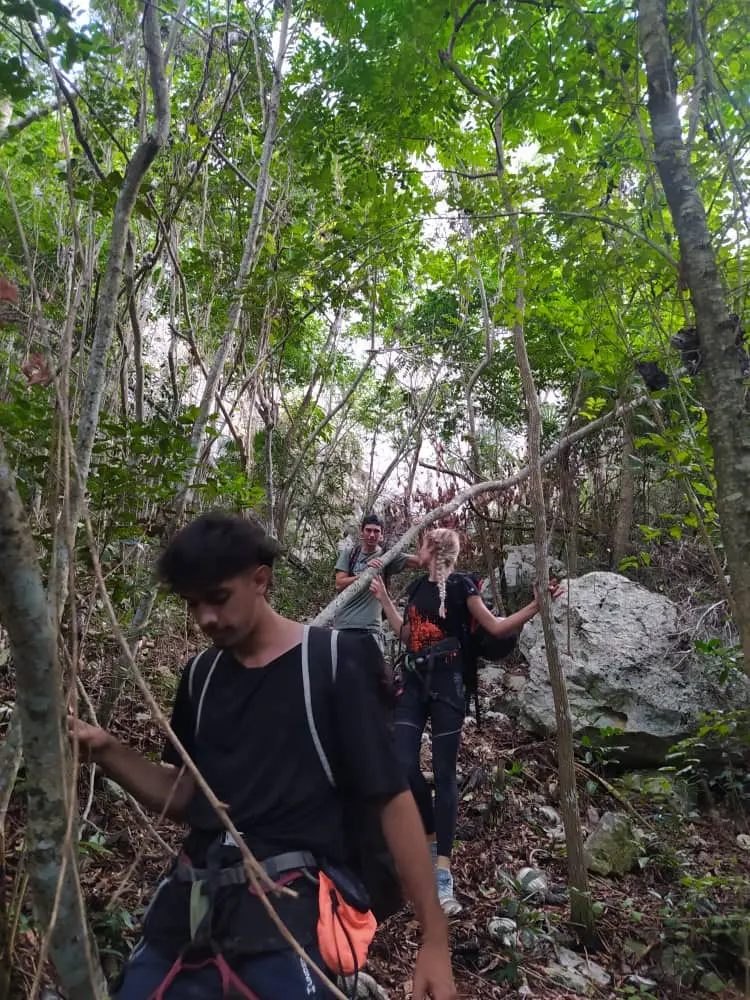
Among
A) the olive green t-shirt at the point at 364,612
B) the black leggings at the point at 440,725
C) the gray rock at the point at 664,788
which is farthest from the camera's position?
the olive green t-shirt at the point at 364,612

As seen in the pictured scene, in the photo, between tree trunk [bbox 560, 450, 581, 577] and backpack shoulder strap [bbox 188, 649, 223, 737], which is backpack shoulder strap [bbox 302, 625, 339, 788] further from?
tree trunk [bbox 560, 450, 581, 577]

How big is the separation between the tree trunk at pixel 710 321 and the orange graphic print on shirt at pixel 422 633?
198 cm

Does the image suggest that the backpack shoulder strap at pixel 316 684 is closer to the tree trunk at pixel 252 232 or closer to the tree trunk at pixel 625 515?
the tree trunk at pixel 252 232

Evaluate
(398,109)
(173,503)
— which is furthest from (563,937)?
(398,109)

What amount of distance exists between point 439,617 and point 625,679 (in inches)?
105

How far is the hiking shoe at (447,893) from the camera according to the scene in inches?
140

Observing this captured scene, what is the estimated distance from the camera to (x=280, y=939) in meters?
1.37

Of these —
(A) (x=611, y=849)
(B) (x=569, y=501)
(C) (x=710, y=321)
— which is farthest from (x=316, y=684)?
(B) (x=569, y=501)

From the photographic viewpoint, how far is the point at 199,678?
1.77 metres

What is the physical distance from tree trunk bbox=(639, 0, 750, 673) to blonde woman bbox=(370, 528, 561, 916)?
1622mm

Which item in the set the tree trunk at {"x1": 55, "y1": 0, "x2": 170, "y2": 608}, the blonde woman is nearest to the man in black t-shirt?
the tree trunk at {"x1": 55, "y1": 0, "x2": 170, "y2": 608}

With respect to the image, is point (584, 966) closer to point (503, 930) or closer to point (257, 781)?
point (503, 930)

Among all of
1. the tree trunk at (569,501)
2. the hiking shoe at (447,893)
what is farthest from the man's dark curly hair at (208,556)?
the tree trunk at (569,501)

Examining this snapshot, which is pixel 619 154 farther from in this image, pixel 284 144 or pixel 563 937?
pixel 563 937
